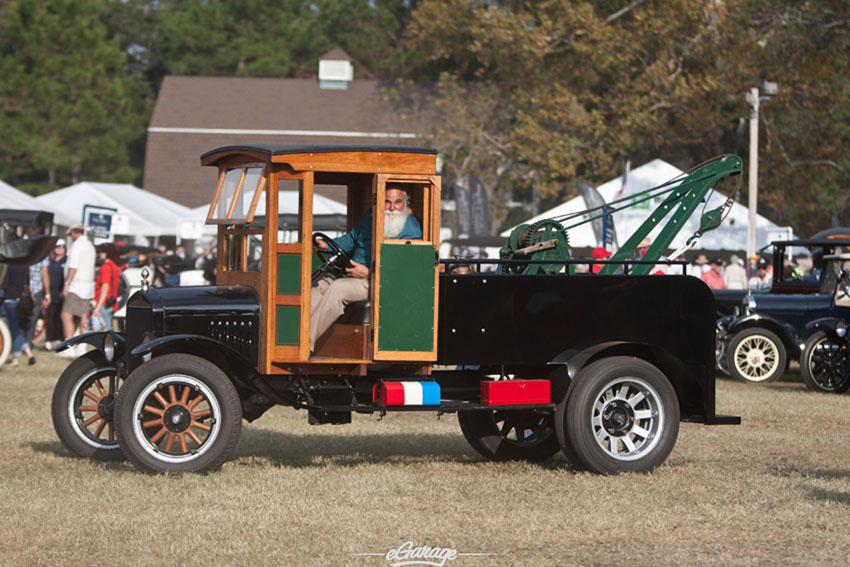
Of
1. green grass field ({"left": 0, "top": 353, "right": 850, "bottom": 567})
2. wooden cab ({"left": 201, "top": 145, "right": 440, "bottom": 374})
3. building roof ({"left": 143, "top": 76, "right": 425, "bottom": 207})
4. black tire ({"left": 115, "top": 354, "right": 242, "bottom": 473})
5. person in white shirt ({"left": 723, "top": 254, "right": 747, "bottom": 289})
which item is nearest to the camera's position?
green grass field ({"left": 0, "top": 353, "right": 850, "bottom": 567})

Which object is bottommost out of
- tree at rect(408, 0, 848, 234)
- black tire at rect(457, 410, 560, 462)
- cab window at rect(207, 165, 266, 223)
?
black tire at rect(457, 410, 560, 462)

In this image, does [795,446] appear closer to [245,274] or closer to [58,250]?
[245,274]

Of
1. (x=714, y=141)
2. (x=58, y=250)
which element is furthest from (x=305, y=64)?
(x=58, y=250)

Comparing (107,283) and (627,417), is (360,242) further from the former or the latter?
(107,283)

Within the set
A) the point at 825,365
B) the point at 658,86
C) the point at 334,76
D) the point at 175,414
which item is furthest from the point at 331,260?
the point at 334,76

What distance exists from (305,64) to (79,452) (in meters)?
66.3

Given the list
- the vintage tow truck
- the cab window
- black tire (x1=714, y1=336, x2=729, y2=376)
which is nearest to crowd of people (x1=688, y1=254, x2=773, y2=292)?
black tire (x1=714, y1=336, x2=729, y2=376)

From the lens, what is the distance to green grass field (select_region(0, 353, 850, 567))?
6.55 m

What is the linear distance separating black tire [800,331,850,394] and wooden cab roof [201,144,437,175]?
9494mm

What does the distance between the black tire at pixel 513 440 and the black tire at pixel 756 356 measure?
9.17 m

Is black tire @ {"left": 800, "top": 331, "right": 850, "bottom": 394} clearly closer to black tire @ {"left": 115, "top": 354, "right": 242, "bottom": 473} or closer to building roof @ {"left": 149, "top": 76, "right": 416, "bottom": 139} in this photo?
black tire @ {"left": 115, "top": 354, "right": 242, "bottom": 473}

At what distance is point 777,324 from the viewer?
18766mm

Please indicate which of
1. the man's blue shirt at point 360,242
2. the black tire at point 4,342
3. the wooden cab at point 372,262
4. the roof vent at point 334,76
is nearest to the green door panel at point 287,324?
the wooden cab at point 372,262

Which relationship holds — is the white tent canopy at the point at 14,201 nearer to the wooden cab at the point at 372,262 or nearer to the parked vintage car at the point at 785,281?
the parked vintage car at the point at 785,281
